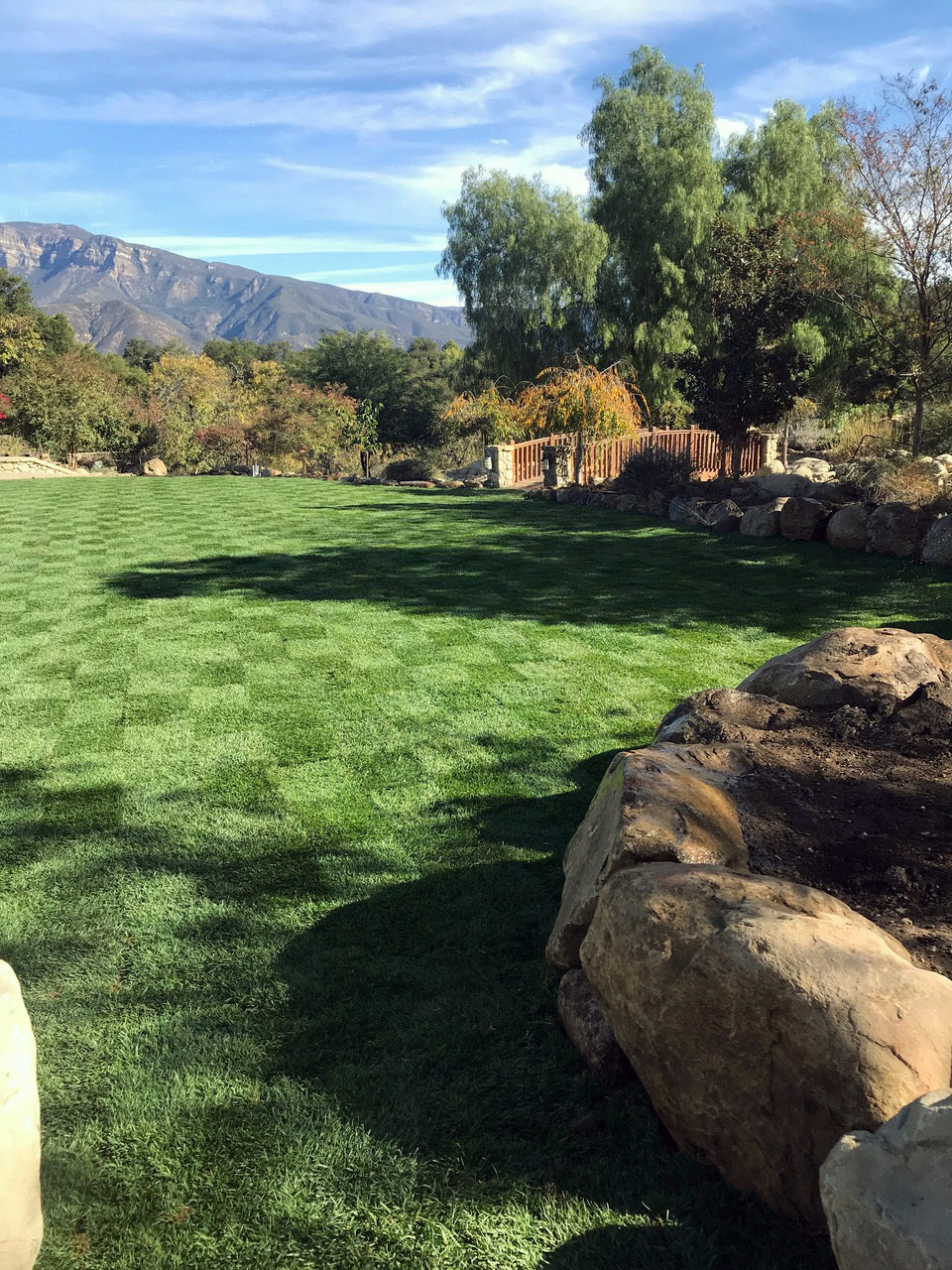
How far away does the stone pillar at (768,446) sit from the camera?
1723 cm

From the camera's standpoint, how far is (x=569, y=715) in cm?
433

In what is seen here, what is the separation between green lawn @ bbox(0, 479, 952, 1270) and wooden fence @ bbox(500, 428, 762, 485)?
9.85 meters

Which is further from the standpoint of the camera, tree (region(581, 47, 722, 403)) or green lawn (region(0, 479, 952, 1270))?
tree (region(581, 47, 722, 403))

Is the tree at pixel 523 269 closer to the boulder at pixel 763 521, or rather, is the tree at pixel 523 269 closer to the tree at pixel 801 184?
the tree at pixel 801 184

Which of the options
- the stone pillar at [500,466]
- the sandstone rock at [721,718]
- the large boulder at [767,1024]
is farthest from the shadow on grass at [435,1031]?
the stone pillar at [500,466]

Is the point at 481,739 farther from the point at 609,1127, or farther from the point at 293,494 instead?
the point at 293,494

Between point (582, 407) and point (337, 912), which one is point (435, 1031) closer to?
point (337, 912)

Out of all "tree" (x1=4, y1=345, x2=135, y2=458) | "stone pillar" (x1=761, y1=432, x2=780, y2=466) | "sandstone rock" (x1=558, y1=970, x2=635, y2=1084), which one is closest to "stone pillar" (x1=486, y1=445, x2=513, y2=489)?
"stone pillar" (x1=761, y1=432, x2=780, y2=466)

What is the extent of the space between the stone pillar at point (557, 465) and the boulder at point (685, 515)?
14.5 feet

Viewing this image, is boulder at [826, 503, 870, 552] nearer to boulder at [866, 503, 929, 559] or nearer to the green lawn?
boulder at [866, 503, 929, 559]

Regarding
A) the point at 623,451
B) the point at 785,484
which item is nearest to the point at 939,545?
the point at 785,484

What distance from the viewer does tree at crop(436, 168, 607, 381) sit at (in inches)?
931

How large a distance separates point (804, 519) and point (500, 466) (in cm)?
922

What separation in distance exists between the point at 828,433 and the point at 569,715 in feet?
70.3
